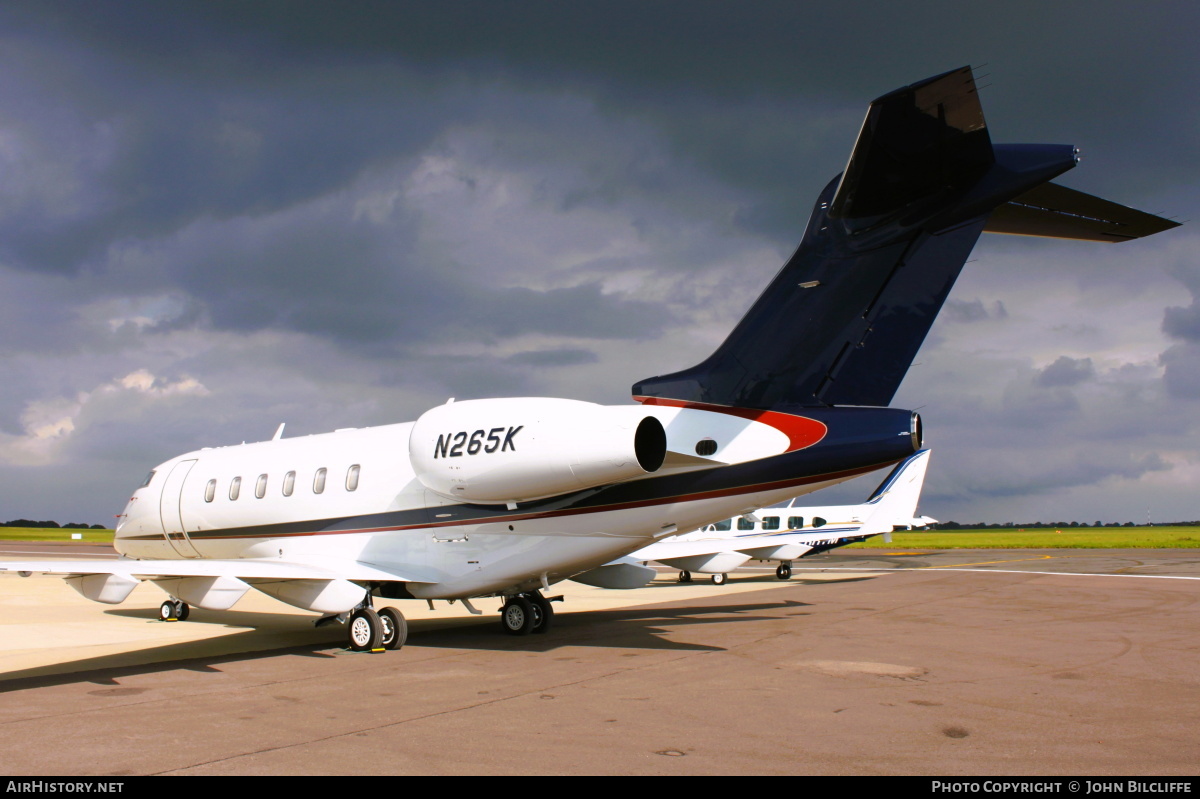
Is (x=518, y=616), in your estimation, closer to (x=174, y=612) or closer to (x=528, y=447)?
(x=528, y=447)

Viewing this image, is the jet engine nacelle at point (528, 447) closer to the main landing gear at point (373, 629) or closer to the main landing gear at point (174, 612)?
the main landing gear at point (373, 629)

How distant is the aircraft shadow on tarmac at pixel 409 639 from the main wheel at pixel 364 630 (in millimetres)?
161

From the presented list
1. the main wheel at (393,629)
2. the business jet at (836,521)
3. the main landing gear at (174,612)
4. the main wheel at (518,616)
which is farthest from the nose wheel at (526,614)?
the business jet at (836,521)

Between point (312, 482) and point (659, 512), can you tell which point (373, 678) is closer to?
point (659, 512)

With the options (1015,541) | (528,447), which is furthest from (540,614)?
(1015,541)

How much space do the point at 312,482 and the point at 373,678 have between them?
5.04m

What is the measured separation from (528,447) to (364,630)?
12.0 ft

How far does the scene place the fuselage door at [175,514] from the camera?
15.5m

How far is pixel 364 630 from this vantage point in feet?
37.2

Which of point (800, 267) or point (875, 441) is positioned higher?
point (800, 267)

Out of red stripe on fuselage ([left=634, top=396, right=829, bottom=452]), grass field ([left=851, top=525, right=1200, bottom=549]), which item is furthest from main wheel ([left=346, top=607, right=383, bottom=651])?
grass field ([left=851, top=525, right=1200, bottom=549])

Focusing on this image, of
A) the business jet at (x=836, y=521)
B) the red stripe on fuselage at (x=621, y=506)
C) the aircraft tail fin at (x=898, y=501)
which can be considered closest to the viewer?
the red stripe on fuselage at (x=621, y=506)

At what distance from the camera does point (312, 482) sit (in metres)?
13.5
